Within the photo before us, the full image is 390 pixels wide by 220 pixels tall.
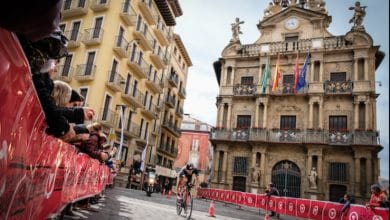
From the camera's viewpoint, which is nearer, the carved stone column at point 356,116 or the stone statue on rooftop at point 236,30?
the carved stone column at point 356,116

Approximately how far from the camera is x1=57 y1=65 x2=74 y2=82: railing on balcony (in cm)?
2388

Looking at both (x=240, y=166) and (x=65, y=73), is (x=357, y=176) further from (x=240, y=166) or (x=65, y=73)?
(x=65, y=73)

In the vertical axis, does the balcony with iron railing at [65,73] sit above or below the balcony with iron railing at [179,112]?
below

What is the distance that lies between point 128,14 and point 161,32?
7681mm

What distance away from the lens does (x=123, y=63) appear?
2617cm

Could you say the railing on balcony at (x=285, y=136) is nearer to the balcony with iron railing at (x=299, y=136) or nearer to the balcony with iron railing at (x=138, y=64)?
the balcony with iron railing at (x=299, y=136)

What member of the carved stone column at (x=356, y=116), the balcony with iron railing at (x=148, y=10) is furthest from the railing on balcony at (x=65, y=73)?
the carved stone column at (x=356, y=116)

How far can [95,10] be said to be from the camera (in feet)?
82.6

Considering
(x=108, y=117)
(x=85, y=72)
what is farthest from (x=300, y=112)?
(x=85, y=72)

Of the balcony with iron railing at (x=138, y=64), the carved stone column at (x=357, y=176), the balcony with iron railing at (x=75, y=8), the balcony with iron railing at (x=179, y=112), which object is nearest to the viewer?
the carved stone column at (x=357, y=176)

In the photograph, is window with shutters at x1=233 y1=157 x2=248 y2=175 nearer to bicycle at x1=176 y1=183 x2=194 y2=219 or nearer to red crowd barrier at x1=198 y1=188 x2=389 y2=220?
red crowd barrier at x1=198 y1=188 x2=389 y2=220

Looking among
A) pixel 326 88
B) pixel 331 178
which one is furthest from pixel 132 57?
pixel 331 178

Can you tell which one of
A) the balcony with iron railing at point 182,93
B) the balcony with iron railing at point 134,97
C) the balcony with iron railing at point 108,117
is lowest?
the balcony with iron railing at point 108,117

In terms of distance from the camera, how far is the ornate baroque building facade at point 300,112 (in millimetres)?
24016
